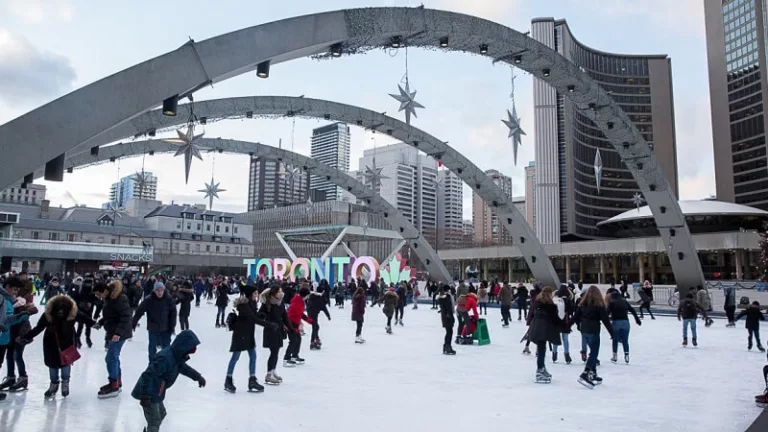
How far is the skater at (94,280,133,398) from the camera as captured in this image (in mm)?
6871

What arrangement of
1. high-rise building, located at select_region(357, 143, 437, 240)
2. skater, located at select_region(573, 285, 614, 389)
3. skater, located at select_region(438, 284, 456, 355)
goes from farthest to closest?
high-rise building, located at select_region(357, 143, 437, 240) → skater, located at select_region(438, 284, 456, 355) → skater, located at select_region(573, 285, 614, 389)

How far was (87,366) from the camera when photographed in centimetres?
914

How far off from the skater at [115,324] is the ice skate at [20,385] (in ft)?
3.40

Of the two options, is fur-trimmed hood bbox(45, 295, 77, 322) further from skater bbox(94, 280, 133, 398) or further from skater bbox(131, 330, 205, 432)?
skater bbox(131, 330, 205, 432)

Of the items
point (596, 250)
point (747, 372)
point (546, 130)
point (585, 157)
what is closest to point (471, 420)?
point (747, 372)

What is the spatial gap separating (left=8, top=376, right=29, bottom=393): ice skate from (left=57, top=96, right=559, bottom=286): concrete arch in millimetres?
7088

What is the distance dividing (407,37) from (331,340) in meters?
8.17

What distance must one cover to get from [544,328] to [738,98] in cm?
10885

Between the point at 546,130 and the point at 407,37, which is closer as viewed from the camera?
the point at 407,37

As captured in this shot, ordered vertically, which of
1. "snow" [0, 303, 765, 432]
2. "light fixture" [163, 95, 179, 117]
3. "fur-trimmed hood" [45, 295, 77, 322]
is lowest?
"snow" [0, 303, 765, 432]

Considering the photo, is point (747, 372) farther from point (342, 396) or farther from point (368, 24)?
point (368, 24)

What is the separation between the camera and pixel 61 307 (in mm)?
6430

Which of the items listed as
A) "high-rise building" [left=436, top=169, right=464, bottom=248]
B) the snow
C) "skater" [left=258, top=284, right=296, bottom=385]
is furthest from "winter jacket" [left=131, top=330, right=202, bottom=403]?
"high-rise building" [left=436, top=169, right=464, bottom=248]

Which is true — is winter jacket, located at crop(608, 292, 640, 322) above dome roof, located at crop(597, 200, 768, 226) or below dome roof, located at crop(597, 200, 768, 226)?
below
